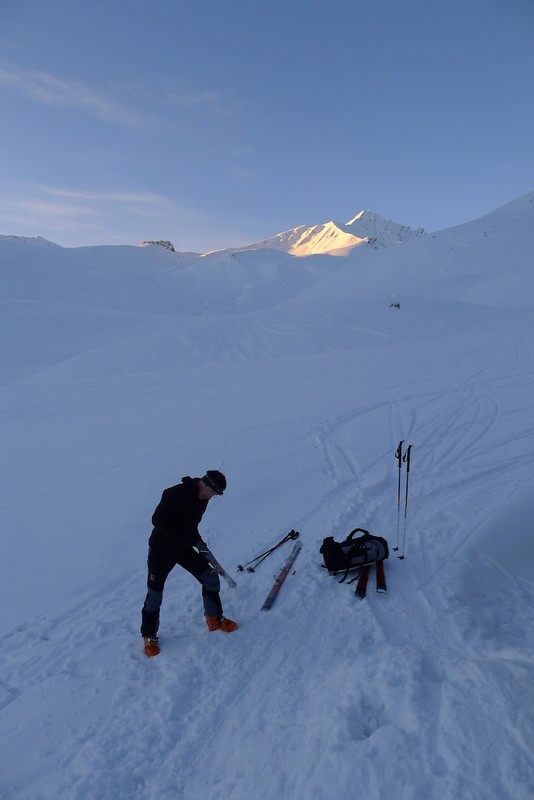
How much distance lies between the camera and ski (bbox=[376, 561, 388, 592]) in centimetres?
510

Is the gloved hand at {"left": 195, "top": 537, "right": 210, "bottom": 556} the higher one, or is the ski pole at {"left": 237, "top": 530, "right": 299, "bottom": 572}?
the gloved hand at {"left": 195, "top": 537, "right": 210, "bottom": 556}

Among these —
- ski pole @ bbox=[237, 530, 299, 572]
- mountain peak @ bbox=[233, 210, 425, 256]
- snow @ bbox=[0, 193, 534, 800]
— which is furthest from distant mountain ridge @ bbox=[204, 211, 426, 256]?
ski pole @ bbox=[237, 530, 299, 572]

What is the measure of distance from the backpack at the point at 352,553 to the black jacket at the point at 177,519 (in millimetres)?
1902

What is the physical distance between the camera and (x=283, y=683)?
399 centimetres

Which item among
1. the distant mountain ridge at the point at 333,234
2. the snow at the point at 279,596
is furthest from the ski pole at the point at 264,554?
the distant mountain ridge at the point at 333,234

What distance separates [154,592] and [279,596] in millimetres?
1518

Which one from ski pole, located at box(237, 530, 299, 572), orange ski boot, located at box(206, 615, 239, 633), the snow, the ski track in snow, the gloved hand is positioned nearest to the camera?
the ski track in snow

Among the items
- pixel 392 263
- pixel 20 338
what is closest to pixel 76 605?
pixel 20 338

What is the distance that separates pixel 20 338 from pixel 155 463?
19745mm

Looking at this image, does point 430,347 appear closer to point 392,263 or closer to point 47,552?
point 47,552

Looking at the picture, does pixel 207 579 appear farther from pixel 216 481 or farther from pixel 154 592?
pixel 216 481

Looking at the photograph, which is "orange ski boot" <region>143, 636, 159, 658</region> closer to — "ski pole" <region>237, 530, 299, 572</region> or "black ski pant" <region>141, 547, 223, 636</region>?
"black ski pant" <region>141, 547, 223, 636</region>

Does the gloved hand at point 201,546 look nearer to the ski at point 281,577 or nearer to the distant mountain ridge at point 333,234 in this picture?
the ski at point 281,577

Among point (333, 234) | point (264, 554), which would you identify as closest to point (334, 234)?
point (333, 234)
